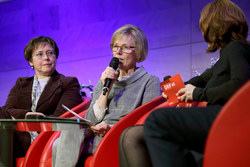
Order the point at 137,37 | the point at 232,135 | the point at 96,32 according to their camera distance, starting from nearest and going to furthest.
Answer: the point at 232,135, the point at 137,37, the point at 96,32

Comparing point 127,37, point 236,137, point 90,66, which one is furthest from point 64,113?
point 90,66

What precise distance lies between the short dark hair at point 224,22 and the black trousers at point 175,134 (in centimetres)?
46

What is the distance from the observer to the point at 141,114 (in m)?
1.75

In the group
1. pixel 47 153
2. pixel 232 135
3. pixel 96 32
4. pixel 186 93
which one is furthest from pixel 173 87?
pixel 96 32

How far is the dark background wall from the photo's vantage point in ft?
10.7

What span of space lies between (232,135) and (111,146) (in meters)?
0.93

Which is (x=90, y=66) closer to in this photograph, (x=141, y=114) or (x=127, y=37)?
(x=127, y=37)

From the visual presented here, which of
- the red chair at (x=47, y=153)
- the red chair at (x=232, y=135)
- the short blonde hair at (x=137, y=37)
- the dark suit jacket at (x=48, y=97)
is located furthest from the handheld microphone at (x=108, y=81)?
the red chair at (x=232, y=135)

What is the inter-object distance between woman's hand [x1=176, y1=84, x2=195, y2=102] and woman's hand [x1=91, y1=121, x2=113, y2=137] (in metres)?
0.51

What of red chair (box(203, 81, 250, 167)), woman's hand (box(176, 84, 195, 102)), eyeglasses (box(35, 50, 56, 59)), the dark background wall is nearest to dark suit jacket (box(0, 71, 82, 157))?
eyeglasses (box(35, 50, 56, 59))

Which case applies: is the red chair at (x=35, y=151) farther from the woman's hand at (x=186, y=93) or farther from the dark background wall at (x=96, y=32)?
the dark background wall at (x=96, y=32)

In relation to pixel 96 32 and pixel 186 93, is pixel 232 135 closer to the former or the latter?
pixel 186 93

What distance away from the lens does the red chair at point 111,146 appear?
1.60 meters

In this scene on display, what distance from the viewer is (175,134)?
3.16ft
